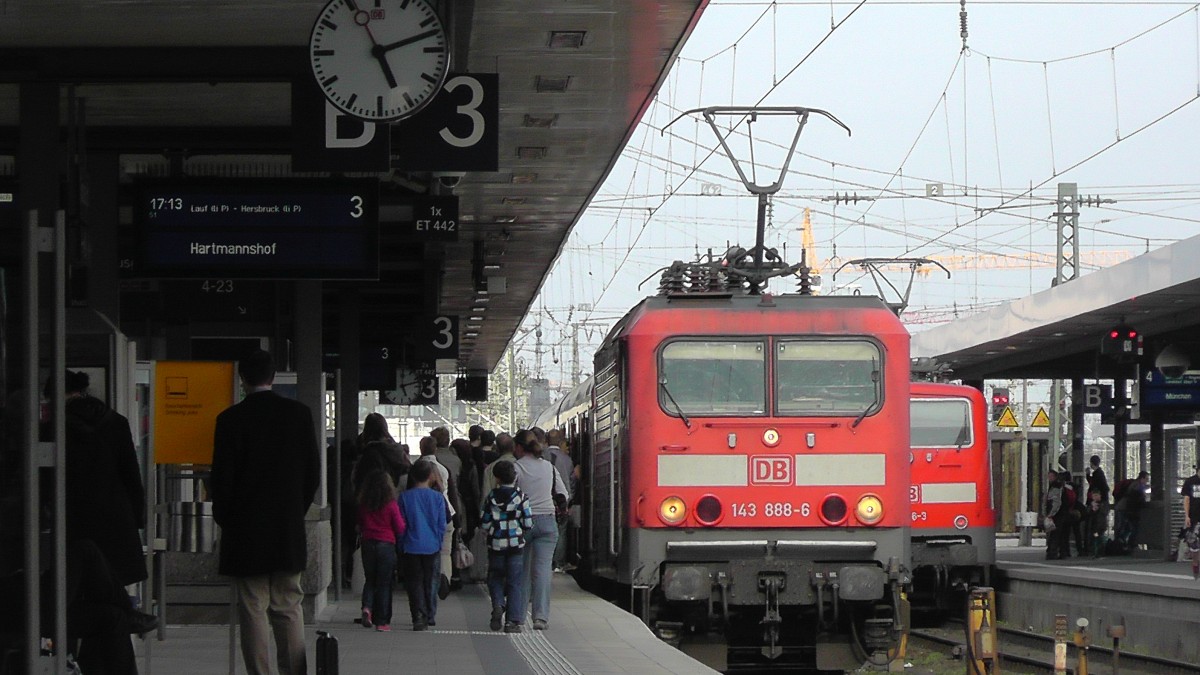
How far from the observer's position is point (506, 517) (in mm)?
13930

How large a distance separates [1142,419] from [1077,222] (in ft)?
29.1

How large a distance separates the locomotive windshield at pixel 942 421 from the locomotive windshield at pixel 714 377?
646 cm

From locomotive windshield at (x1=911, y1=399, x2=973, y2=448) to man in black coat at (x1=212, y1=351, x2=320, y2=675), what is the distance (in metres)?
12.9

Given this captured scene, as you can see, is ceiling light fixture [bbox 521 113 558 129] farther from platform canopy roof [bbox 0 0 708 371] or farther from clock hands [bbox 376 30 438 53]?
clock hands [bbox 376 30 438 53]

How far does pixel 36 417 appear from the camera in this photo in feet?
18.5

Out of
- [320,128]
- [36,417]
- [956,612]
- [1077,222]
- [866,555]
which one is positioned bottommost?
[956,612]

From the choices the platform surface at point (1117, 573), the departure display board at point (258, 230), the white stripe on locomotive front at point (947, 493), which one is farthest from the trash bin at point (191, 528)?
the white stripe on locomotive front at point (947, 493)

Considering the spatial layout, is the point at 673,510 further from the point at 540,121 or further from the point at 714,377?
the point at 540,121

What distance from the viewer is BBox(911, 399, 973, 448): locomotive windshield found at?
20141mm

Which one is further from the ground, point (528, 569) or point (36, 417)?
point (36, 417)

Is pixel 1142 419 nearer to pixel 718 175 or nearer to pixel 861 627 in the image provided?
pixel 718 175

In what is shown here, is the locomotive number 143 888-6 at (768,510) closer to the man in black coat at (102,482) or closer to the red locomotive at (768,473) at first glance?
the red locomotive at (768,473)

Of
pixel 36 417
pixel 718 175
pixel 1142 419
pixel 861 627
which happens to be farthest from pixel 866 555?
pixel 718 175

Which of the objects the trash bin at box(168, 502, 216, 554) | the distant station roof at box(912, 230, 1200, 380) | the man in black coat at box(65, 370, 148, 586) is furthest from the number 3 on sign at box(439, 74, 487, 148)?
the distant station roof at box(912, 230, 1200, 380)
